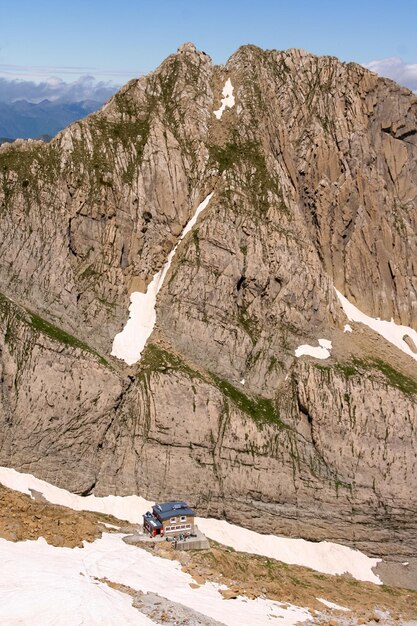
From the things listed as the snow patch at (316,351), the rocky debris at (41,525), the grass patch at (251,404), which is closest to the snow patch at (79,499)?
the rocky debris at (41,525)

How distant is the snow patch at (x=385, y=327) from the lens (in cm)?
9049

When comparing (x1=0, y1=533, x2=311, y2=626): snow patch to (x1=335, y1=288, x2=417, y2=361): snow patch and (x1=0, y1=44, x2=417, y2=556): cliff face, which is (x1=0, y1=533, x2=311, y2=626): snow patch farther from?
(x1=335, y1=288, x2=417, y2=361): snow patch

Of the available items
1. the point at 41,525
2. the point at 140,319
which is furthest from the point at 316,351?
the point at 41,525

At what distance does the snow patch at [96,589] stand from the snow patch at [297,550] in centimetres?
2260

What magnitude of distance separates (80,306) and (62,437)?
16.9 meters

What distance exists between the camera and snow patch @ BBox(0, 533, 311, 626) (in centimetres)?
3131

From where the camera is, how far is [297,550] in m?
68.7

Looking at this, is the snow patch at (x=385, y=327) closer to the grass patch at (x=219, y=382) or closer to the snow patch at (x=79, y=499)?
the grass patch at (x=219, y=382)

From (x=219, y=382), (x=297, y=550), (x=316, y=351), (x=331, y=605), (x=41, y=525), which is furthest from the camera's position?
(x=316, y=351)

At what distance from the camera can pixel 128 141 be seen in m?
86.7

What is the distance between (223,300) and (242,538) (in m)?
29.2

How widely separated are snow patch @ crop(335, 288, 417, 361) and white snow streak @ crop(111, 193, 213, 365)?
26.0 m

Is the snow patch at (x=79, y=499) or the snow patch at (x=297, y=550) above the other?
the snow patch at (x=79, y=499)

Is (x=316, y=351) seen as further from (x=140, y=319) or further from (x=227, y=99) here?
(x=227, y=99)
